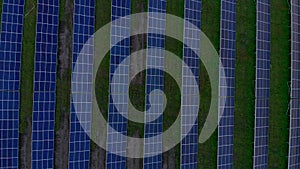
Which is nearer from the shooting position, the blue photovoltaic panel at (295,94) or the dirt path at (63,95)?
the dirt path at (63,95)

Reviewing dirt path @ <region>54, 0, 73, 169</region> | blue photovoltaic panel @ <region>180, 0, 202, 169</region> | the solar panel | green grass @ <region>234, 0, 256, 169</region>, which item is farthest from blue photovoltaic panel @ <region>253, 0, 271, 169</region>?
the solar panel

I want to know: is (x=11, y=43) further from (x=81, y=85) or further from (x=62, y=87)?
(x=81, y=85)

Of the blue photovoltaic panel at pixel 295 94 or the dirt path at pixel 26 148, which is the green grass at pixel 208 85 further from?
the dirt path at pixel 26 148

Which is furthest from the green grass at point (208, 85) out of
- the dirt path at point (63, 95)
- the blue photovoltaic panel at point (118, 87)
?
the dirt path at point (63, 95)

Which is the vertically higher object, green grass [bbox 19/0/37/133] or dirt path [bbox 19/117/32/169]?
green grass [bbox 19/0/37/133]

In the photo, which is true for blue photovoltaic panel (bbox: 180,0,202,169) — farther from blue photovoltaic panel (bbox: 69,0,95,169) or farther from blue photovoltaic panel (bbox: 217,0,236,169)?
blue photovoltaic panel (bbox: 69,0,95,169)

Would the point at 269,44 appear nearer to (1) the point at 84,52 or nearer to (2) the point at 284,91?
(2) the point at 284,91

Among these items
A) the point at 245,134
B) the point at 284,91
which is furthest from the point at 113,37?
the point at 284,91
